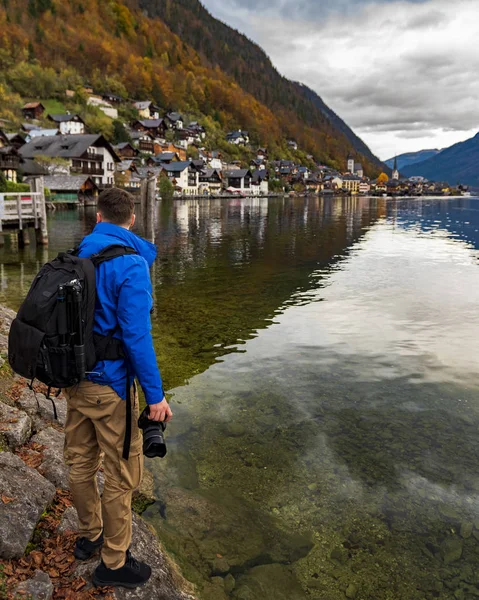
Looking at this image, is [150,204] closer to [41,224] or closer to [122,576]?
[41,224]

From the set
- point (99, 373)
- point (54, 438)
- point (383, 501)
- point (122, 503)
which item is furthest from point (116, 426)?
point (383, 501)

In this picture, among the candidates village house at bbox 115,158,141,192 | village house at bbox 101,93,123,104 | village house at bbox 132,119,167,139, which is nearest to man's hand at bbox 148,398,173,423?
Answer: village house at bbox 115,158,141,192

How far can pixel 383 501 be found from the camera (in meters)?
5.52

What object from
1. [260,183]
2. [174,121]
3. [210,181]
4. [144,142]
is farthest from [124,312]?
[174,121]

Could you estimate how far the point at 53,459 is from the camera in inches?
203

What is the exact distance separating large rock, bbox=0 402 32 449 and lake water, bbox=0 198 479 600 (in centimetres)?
171

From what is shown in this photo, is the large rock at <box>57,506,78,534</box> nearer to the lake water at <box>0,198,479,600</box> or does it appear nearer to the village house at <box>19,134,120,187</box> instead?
the lake water at <box>0,198,479,600</box>

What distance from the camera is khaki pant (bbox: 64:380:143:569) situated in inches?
132

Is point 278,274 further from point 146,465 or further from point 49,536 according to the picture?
point 49,536

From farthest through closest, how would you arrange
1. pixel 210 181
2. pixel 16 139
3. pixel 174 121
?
1. pixel 174 121
2. pixel 210 181
3. pixel 16 139

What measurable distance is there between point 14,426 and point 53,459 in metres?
0.66

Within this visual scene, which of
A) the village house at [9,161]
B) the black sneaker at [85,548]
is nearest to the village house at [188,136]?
the village house at [9,161]

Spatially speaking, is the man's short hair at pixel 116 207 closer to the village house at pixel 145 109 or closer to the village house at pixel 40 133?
the village house at pixel 40 133

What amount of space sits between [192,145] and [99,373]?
188 m
